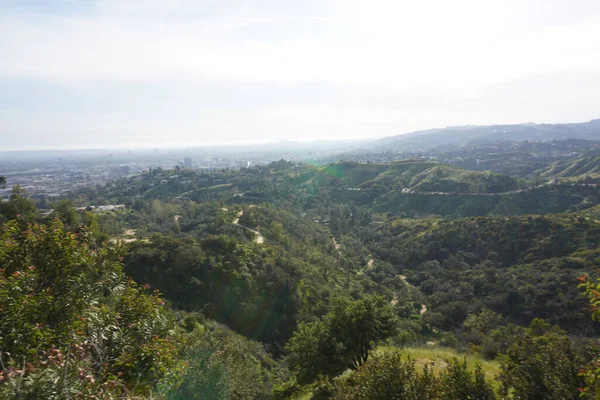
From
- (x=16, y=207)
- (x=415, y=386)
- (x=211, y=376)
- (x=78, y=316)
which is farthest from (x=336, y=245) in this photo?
(x=78, y=316)

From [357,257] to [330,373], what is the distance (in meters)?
53.1

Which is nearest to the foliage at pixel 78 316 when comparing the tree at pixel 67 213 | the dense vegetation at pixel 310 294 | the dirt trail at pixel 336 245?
the dense vegetation at pixel 310 294

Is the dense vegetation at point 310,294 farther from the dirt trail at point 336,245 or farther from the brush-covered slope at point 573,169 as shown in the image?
the brush-covered slope at point 573,169

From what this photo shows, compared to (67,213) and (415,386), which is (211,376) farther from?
(67,213)

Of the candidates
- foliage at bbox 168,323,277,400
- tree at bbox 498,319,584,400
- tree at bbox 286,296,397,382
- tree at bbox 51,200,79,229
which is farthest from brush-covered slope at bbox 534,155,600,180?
tree at bbox 51,200,79,229

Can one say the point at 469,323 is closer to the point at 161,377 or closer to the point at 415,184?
the point at 161,377

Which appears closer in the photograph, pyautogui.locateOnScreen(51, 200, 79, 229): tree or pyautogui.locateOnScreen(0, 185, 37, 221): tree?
pyautogui.locateOnScreen(51, 200, 79, 229): tree

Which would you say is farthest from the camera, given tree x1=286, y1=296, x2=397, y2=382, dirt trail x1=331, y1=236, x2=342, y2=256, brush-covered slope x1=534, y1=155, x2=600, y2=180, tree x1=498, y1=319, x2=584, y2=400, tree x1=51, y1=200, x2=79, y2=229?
brush-covered slope x1=534, y1=155, x2=600, y2=180

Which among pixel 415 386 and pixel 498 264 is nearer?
pixel 415 386

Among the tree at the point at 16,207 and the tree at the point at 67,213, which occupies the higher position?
the tree at the point at 16,207

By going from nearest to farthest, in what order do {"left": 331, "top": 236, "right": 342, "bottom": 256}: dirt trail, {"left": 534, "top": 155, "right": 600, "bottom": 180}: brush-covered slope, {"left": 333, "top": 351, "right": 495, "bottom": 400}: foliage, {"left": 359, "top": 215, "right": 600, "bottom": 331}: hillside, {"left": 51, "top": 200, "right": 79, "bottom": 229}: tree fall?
{"left": 333, "top": 351, "right": 495, "bottom": 400}: foliage → {"left": 51, "top": 200, "right": 79, "bottom": 229}: tree → {"left": 359, "top": 215, "right": 600, "bottom": 331}: hillside → {"left": 331, "top": 236, "right": 342, "bottom": 256}: dirt trail → {"left": 534, "top": 155, "right": 600, "bottom": 180}: brush-covered slope

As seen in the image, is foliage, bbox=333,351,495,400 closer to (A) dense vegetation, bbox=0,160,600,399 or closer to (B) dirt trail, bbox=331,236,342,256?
(A) dense vegetation, bbox=0,160,600,399

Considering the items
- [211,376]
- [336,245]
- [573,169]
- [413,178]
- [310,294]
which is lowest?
[336,245]

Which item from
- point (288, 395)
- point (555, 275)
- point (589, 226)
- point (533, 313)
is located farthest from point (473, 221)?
point (288, 395)
